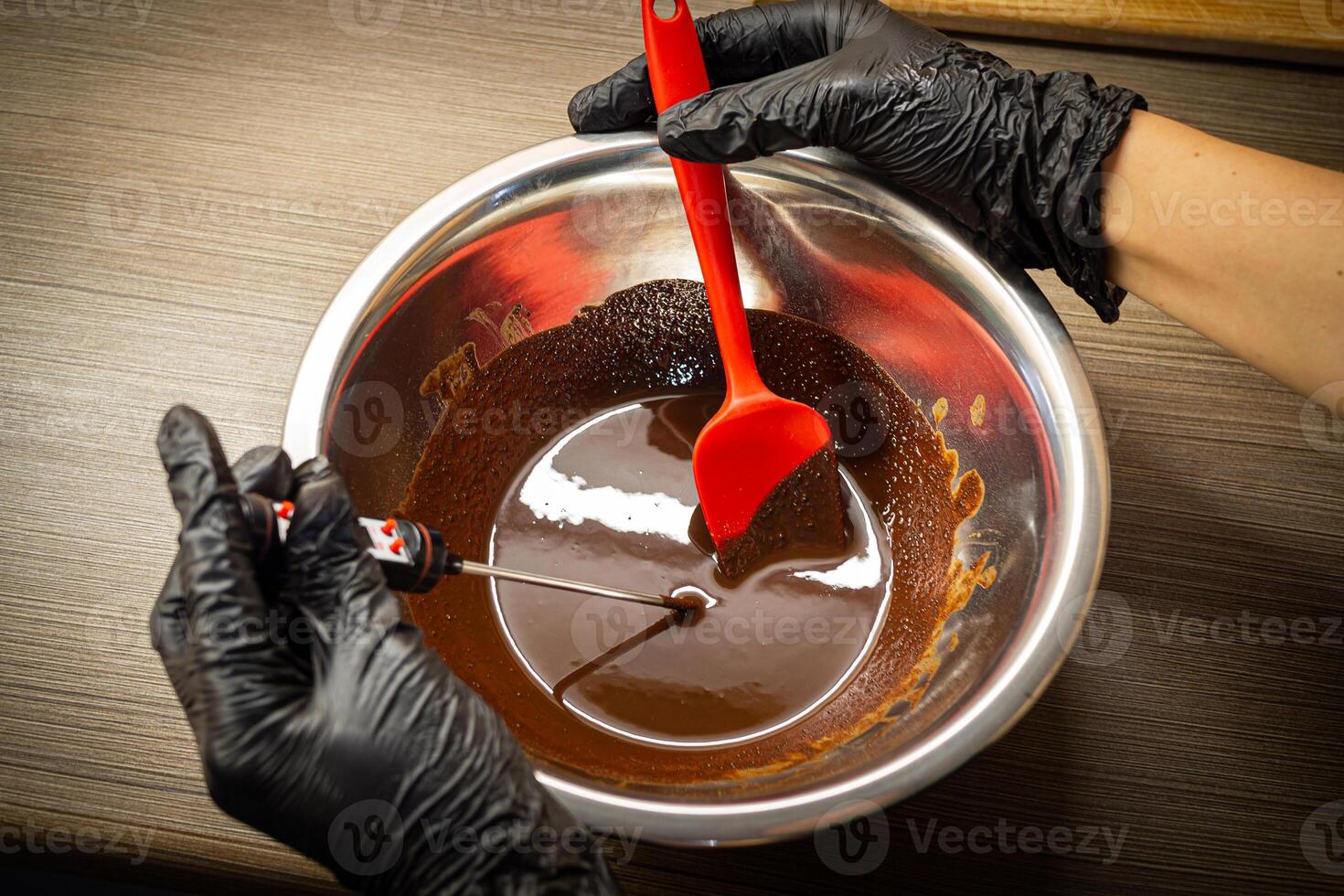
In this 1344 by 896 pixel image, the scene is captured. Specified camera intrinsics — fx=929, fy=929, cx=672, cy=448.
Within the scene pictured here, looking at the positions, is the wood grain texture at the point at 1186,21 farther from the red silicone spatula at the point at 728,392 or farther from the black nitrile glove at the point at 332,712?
the black nitrile glove at the point at 332,712

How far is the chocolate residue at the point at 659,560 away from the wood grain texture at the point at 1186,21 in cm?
68

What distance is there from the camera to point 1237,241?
0.87 m

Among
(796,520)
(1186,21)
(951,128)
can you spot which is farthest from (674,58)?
(1186,21)

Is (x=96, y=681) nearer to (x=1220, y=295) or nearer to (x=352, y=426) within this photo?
(x=352, y=426)

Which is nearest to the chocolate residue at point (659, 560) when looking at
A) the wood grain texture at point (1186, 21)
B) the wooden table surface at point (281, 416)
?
the wooden table surface at point (281, 416)

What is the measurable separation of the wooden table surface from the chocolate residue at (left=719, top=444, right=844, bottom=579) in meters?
0.29

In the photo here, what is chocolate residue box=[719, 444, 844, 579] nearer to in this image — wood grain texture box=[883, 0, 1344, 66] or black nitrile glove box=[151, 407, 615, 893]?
black nitrile glove box=[151, 407, 615, 893]

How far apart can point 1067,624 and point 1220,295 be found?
1.29 feet

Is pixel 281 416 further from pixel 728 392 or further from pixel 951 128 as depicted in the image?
pixel 951 128

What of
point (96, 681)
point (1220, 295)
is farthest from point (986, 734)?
point (96, 681)

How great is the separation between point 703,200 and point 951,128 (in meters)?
0.26

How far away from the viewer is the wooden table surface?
925mm

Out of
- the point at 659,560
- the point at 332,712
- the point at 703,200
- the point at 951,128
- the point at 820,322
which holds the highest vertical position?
the point at 951,128

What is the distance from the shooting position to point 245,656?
2.05ft
